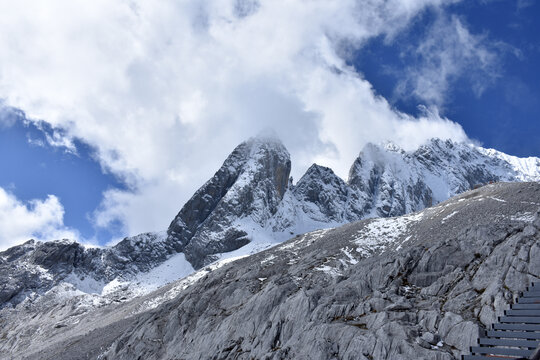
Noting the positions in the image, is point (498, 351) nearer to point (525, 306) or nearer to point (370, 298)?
point (525, 306)

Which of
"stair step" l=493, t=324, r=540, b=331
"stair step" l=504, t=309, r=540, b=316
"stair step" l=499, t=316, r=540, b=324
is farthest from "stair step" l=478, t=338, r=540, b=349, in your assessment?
"stair step" l=504, t=309, r=540, b=316

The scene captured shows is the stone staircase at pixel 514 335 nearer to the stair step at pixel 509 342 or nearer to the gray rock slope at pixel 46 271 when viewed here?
the stair step at pixel 509 342

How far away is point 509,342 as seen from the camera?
2422 centimetres

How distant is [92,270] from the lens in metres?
198

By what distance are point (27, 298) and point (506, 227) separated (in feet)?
612

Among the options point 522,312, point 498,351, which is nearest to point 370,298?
point 522,312

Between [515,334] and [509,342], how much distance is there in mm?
922

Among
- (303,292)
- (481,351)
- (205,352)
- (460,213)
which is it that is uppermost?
(460,213)

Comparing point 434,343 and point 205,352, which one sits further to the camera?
point 205,352

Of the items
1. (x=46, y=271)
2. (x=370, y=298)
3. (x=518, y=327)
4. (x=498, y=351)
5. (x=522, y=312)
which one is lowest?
(x=498, y=351)

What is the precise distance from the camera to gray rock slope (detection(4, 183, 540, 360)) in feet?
102

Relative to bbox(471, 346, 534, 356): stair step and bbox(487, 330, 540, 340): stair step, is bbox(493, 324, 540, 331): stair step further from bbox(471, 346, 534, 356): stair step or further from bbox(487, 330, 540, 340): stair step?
bbox(471, 346, 534, 356): stair step

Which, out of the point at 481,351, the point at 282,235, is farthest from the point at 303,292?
the point at 282,235

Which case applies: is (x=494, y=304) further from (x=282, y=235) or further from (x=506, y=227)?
(x=282, y=235)
